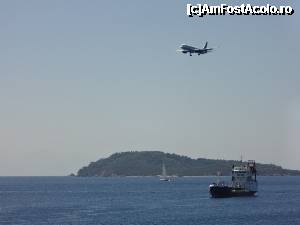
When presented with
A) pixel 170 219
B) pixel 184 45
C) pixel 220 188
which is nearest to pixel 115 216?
pixel 170 219

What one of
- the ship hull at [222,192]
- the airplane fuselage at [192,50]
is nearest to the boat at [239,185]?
the ship hull at [222,192]

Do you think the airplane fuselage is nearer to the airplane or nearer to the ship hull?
the airplane

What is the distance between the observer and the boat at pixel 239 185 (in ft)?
574

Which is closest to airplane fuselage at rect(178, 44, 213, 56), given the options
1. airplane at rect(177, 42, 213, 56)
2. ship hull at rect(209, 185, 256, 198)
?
airplane at rect(177, 42, 213, 56)

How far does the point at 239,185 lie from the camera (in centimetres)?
18725

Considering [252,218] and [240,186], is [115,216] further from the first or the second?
[240,186]

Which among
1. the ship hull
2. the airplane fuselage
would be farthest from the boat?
the airplane fuselage

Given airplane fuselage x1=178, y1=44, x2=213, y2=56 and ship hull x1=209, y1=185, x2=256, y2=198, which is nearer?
airplane fuselage x1=178, y1=44, x2=213, y2=56

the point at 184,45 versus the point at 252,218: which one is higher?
the point at 184,45

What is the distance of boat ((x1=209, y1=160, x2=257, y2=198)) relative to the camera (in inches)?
6885

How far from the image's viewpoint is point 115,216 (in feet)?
404

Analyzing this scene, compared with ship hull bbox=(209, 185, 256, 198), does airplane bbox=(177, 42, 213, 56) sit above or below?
above

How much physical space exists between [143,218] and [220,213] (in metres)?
18.6

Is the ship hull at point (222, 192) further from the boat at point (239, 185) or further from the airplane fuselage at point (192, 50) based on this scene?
the airplane fuselage at point (192, 50)
